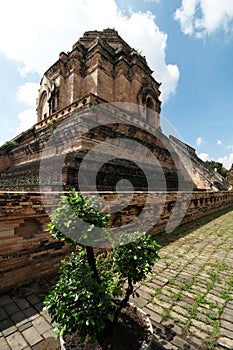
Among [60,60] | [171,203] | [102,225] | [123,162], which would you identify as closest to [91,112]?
[123,162]

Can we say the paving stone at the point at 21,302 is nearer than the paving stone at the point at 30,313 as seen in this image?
No

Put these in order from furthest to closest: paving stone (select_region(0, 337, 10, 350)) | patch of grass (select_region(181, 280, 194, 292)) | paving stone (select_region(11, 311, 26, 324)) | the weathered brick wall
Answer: patch of grass (select_region(181, 280, 194, 292)) < the weathered brick wall < paving stone (select_region(11, 311, 26, 324)) < paving stone (select_region(0, 337, 10, 350))

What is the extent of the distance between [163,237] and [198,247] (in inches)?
39.7

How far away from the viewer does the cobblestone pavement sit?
6.51 ft

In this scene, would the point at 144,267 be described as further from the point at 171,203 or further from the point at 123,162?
the point at 123,162

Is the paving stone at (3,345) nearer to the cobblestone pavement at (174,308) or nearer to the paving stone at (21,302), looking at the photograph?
the cobblestone pavement at (174,308)

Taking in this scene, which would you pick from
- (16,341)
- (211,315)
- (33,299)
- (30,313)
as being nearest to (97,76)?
(33,299)

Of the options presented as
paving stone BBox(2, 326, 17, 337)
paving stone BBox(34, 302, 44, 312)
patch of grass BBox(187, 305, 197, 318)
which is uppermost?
paving stone BBox(34, 302, 44, 312)

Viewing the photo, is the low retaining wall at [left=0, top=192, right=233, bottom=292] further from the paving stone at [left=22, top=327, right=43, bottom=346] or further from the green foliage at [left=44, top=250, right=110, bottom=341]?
the green foliage at [left=44, top=250, right=110, bottom=341]

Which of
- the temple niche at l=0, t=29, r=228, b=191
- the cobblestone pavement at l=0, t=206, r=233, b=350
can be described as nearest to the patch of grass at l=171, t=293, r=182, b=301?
the cobblestone pavement at l=0, t=206, r=233, b=350

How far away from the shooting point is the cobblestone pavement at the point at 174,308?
6.51 feet

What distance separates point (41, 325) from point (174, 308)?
168 centimetres

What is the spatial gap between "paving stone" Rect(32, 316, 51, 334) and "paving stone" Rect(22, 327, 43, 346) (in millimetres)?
41

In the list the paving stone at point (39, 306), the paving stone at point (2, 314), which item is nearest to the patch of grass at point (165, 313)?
the paving stone at point (39, 306)
